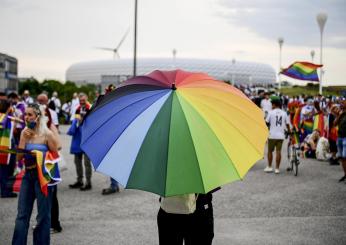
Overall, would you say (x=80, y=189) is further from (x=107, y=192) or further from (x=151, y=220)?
(x=151, y=220)

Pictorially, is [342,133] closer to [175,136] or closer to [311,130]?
[311,130]

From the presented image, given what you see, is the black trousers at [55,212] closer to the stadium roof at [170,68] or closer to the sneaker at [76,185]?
the sneaker at [76,185]

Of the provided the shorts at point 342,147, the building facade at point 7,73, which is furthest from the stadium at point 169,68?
Result: the shorts at point 342,147

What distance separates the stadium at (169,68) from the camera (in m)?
144

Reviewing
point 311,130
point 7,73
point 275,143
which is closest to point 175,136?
point 275,143

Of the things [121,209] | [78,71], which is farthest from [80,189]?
[78,71]

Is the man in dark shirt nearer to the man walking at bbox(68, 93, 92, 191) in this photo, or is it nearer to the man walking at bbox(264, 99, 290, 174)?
the man walking at bbox(264, 99, 290, 174)

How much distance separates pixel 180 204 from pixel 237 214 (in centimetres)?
439

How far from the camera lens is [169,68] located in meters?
138

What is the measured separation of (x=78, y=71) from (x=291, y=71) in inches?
6055

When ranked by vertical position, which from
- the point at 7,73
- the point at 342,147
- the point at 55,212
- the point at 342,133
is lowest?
the point at 55,212

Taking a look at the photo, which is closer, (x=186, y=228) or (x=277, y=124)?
(x=186, y=228)

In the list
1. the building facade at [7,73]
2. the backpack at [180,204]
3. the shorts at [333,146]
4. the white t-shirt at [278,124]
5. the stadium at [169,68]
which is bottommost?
the shorts at [333,146]

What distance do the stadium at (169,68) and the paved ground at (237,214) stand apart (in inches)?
4846
